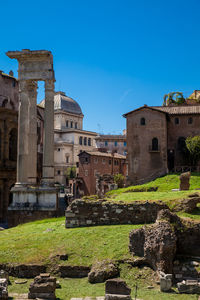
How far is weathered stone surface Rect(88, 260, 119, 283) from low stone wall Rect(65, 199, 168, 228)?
317 centimetres

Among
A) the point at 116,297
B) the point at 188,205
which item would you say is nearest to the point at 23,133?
the point at 188,205

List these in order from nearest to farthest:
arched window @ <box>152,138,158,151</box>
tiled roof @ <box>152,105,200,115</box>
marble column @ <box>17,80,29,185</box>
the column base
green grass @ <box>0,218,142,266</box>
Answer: green grass @ <box>0,218,142,266</box>
the column base
marble column @ <box>17,80,29,185</box>
arched window @ <box>152,138,158,151</box>
tiled roof @ <box>152,105,200,115</box>

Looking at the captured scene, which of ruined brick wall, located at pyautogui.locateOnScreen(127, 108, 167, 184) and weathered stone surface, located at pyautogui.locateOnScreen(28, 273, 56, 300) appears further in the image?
ruined brick wall, located at pyautogui.locateOnScreen(127, 108, 167, 184)

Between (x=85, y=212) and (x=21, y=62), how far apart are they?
47.0 feet

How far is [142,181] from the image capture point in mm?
38000

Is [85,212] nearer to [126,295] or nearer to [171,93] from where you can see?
[126,295]

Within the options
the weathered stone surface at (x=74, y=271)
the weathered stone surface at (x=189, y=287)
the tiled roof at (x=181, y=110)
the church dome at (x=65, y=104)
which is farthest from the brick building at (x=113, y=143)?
the weathered stone surface at (x=189, y=287)

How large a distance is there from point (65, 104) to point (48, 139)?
61.8 meters

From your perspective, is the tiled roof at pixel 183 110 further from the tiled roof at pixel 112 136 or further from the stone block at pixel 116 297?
the tiled roof at pixel 112 136

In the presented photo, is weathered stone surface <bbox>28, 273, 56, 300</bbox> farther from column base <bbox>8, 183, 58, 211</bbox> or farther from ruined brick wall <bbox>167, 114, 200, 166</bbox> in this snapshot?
ruined brick wall <bbox>167, 114, 200, 166</bbox>

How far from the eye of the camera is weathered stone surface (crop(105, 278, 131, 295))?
841 centimetres

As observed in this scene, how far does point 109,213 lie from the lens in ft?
43.2

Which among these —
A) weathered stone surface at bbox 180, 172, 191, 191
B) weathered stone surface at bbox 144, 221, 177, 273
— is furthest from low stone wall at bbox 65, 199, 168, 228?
weathered stone surface at bbox 180, 172, 191, 191

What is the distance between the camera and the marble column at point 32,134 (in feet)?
79.3
